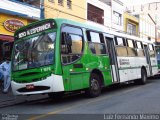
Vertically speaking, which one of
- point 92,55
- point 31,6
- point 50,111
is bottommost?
point 50,111

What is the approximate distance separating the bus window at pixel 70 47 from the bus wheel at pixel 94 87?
1323 mm

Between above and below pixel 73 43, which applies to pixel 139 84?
below

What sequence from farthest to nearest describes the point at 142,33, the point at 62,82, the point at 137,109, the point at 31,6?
the point at 142,33 → the point at 31,6 → the point at 62,82 → the point at 137,109

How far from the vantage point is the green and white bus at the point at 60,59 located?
10.8m

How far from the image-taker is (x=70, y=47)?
447 inches

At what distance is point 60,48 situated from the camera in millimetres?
10883

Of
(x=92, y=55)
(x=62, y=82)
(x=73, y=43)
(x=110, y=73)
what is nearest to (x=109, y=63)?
(x=110, y=73)

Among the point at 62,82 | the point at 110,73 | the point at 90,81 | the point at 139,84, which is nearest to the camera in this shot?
the point at 62,82

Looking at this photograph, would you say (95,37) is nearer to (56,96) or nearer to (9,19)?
(56,96)

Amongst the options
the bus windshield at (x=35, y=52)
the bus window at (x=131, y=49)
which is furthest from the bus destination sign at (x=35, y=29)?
the bus window at (x=131, y=49)

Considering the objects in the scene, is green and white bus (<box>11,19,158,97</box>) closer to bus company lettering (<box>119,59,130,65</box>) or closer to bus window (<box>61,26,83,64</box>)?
bus window (<box>61,26,83,64</box>)

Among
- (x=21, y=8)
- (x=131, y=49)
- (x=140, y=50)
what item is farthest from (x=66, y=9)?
(x=131, y=49)

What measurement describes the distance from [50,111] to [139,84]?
9.79 metres

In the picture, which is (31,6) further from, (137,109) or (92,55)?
(137,109)
